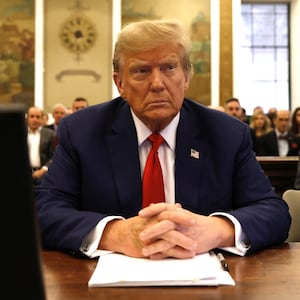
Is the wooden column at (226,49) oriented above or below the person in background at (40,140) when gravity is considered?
above

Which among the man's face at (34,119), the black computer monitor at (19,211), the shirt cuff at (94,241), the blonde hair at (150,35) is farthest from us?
the man's face at (34,119)

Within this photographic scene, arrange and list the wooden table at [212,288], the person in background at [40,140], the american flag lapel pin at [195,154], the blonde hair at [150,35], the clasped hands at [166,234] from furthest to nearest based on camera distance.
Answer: the person in background at [40,140], the american flag lapel pin at [195,154], the blonde hair at [150,35], the clasped hands at [166,234], the wooden table at [212,288]

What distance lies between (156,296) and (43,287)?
0.66 m

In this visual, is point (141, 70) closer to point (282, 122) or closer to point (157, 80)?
point (157, 80)

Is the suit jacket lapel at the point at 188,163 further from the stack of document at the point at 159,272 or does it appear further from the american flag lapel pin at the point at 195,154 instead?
the stack of document at the point at 159,272

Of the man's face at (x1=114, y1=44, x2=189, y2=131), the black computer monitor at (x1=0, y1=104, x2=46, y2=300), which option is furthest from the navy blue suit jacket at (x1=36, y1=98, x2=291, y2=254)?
the black computer monitor at (x1=0, y1=104, x2=46, y2=300)

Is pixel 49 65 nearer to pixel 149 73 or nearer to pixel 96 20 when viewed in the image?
pixel 96 20

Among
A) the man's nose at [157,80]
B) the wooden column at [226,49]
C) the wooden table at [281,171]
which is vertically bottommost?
the wooden table at [281,171]

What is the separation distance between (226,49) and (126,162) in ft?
39.4

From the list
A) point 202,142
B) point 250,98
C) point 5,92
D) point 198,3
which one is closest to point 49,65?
point 5,92

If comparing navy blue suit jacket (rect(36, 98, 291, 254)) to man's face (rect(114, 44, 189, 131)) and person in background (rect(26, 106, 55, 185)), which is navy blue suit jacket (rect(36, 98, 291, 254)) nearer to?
man's face (rect(114, 44, 189, 131))

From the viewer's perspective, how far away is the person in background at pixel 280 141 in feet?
28.1

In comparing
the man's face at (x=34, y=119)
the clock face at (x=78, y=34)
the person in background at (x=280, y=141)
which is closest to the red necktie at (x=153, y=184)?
the person in background at (x=280, y=141)

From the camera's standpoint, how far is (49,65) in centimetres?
1366
